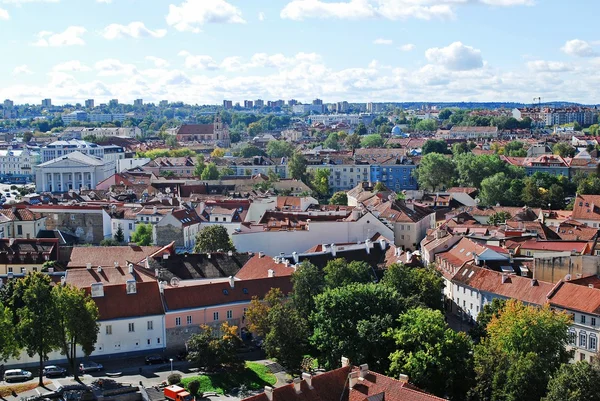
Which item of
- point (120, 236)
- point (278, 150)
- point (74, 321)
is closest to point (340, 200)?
point (120, 236)

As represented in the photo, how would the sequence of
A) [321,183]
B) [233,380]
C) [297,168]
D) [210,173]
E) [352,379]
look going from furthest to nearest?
[297,168] < [210,173] < [321,183] < [233,380] < [352,379]

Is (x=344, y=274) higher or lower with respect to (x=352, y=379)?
higher

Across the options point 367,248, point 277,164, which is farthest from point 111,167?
point 367,248

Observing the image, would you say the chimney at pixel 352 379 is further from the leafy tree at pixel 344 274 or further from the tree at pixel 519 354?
the leafy tree at pixel 344 274

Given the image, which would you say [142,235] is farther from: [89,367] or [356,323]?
[356,323]

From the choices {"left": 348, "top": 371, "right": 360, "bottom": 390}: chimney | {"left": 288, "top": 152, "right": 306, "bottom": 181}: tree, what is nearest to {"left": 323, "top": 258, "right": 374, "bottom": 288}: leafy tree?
{"left": 348, "top": 371, "right": 360, "bottom": 390}: chimney

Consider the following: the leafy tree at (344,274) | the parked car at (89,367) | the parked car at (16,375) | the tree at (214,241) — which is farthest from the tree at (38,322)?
the tree at (214,241)

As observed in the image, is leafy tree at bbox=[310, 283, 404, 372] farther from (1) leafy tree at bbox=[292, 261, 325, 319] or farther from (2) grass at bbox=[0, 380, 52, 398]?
(2) grass at bbox=[0, 380, 52, 398]
